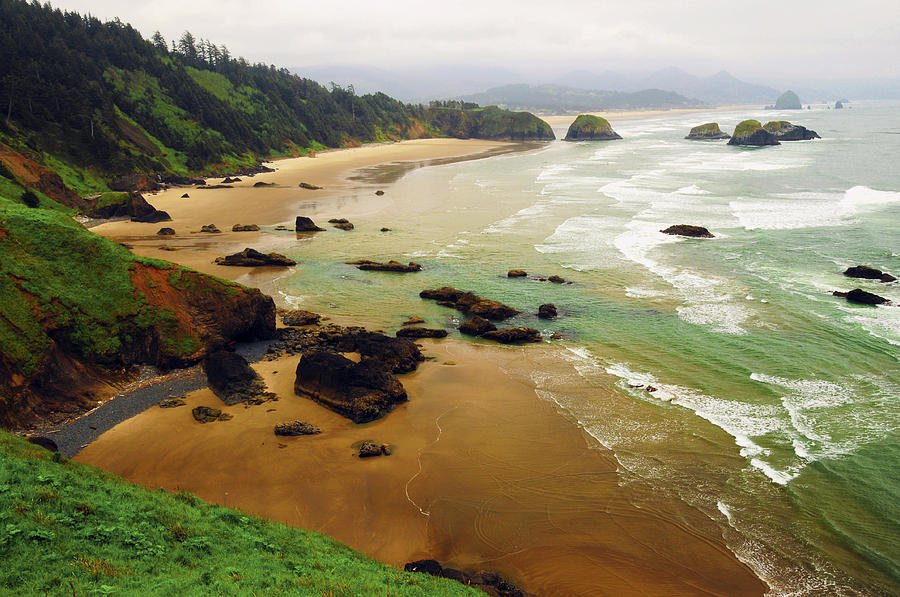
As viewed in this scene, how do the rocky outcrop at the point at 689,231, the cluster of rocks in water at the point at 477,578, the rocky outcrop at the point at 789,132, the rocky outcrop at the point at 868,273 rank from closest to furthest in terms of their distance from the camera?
the cluster of rocks in water at the point at 477,578 → the rocky outcrop at the point at 868,273 → the rocky outcrop at the point at 689,231 → the rocky outcrop at the point at 789,132

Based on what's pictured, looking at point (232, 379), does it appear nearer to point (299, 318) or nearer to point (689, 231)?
point (299, 318)

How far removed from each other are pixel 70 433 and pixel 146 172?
6529 centimetres

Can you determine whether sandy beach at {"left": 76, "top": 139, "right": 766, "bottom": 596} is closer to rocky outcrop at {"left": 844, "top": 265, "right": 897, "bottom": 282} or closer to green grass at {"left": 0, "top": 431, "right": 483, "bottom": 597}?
green grass at {"left": 0, "top": 431, "right": 483, "bottom": 597}

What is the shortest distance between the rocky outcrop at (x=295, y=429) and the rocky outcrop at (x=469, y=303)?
14014 mm

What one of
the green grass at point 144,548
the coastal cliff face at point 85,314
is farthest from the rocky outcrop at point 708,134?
the green grass at point 144,548

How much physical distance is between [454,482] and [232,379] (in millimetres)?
11149

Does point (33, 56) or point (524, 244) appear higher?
point (33, 56)

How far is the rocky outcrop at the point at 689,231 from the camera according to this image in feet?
156

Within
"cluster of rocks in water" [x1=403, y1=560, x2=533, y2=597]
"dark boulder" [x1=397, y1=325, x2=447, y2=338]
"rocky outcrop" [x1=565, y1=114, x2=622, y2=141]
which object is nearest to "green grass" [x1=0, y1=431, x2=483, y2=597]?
"cluster of rocks in water" [x1=403, y1=560, x2=533, y2=597]

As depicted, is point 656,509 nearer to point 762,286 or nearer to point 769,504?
point 769,504

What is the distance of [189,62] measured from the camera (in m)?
135

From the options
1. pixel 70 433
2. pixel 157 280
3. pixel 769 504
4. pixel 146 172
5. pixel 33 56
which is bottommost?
pixel 769 504

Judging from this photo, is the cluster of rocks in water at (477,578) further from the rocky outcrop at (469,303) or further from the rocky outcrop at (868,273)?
the rocky outcrop at (868,273)

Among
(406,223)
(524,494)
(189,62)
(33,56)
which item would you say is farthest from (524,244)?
(189,62)
